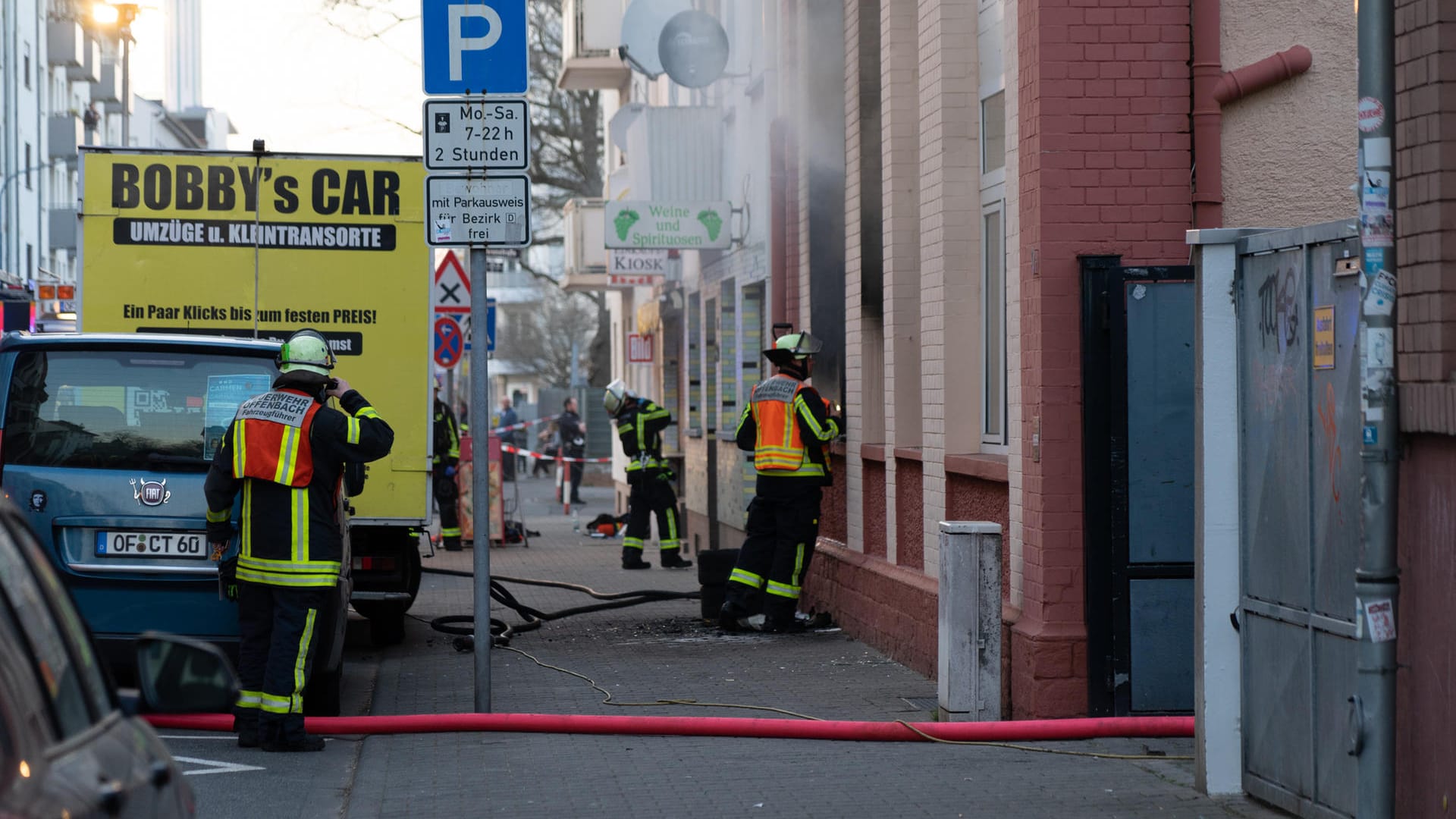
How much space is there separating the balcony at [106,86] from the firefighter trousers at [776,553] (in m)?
55.5

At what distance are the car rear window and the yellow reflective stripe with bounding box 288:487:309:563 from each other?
3.12ft

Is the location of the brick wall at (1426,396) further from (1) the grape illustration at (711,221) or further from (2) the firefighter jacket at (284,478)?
(1) the grape illustration at (711,221)

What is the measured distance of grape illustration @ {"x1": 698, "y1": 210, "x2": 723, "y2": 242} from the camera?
1727 cm

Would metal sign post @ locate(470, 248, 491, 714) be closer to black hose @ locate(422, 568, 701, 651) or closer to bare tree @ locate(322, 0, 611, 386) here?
black hose @ locate(422, 568, 701, 651)

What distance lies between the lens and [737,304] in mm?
17297

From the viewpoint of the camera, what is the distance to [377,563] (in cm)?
1130

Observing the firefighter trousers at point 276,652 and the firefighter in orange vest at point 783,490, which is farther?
the firefighter in orange vest at point 783,490

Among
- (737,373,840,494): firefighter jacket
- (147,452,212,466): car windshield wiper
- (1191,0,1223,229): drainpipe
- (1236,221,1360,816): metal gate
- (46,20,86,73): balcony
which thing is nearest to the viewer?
(1236,221,1360,816): metal gate

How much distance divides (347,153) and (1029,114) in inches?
187

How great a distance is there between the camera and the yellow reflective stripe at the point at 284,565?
794cm

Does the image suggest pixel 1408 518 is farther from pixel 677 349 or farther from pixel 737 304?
pixel 677 349

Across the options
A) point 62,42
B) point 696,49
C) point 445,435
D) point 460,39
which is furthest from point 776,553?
point 62,42

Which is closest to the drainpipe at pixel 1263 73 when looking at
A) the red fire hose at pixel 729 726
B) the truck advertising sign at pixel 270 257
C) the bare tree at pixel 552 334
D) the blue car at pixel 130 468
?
the red fire hose at pixel 729 726

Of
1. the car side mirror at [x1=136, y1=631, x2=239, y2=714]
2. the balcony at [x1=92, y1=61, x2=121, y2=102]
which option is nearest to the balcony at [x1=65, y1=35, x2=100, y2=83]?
the balcony at [x1=92, y1=61, x2=121, y2=102]
